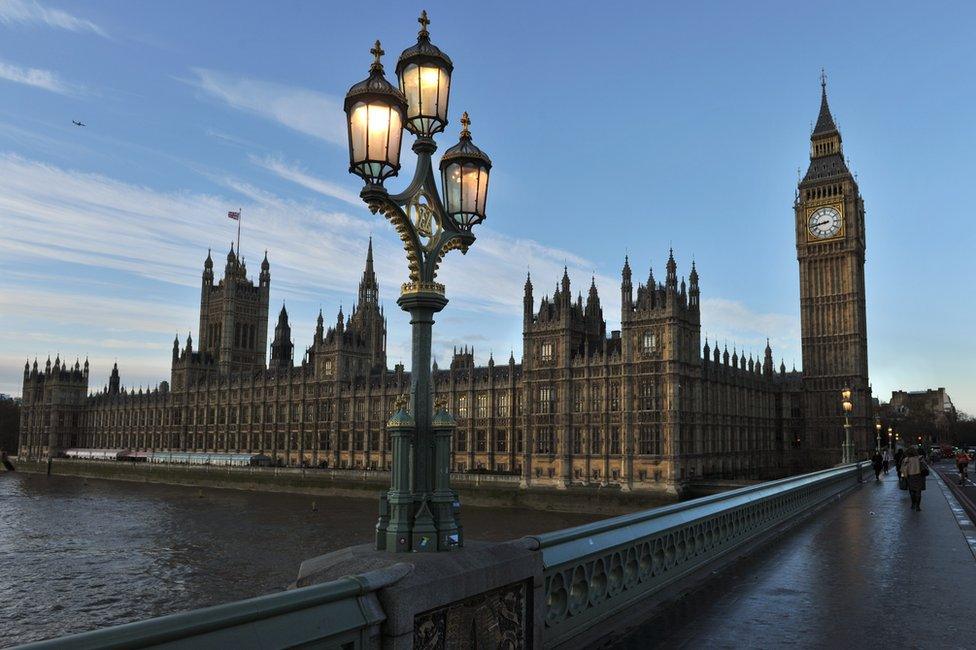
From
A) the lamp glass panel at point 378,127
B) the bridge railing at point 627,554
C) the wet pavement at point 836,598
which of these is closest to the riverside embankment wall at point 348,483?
the wet pavement at point 836,598

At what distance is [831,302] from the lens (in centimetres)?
9012

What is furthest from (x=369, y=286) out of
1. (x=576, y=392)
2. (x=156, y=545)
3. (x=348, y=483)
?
(x=156, y=545)

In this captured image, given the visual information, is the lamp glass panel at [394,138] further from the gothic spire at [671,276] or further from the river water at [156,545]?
the gothic spire at [671,276]

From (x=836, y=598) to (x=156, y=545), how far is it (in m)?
43.9

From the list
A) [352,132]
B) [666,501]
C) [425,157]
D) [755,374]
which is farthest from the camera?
[755,374]

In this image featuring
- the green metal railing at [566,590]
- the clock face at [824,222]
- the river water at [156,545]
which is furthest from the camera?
the clock face at [824,222]

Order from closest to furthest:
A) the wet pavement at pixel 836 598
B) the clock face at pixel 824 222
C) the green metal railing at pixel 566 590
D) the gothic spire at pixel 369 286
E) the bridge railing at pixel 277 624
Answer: the bridge railing at pixel 277 624 → the green metal railing at pixel 566 590 → the wet pavement at pixel 836 598 → the clock face at pixel 824 222 → the gothic spire at pixel 369 286

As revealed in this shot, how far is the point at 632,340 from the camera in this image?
64.1 metres

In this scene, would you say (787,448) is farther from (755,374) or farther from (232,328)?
(232,328)

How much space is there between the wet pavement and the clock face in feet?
273

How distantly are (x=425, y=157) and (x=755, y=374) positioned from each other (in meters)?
80.8

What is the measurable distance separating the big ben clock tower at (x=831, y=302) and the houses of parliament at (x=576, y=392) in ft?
0.58

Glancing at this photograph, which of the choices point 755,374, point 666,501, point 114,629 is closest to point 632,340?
point 666,501

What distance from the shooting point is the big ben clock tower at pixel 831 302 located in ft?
281
